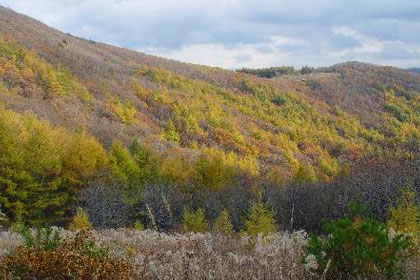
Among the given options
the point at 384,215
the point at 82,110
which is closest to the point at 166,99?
the point at 82,110

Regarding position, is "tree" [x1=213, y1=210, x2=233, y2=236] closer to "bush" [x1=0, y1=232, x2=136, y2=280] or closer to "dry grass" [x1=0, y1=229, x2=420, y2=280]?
"dry grass" [x1=0, y1=229, x2=420, y2=280]

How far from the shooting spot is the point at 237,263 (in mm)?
5672

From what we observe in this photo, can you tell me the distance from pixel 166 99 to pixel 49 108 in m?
62.8

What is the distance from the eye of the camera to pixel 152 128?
112 m

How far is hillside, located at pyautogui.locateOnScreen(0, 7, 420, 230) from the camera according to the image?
40688 mm

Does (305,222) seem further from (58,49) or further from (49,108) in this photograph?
(58,49)

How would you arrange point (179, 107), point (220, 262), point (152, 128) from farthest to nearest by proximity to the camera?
point (179, 107) → point (152, 128) → point (220, 262)

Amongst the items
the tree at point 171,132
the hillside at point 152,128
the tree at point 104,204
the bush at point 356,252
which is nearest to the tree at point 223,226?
the bush at point 356,252

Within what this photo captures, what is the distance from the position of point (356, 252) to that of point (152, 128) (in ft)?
354

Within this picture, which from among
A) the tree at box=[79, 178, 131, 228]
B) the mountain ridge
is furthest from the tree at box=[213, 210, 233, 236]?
the mountain ridge

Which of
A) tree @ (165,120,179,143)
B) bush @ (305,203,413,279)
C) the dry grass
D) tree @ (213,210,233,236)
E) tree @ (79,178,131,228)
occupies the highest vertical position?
bush @ (305,203,413,279)

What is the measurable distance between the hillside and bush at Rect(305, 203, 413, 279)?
21367 millimetres

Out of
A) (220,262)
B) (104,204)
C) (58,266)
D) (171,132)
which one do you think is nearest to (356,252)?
(220,262)

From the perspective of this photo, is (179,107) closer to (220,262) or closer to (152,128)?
(152,128)
